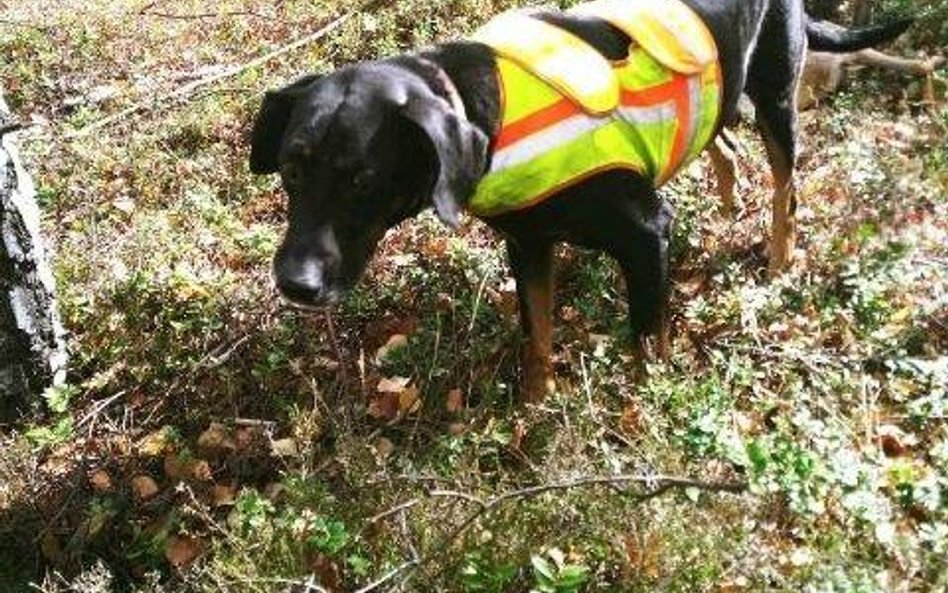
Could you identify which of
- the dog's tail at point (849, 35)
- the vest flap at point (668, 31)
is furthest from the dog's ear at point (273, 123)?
the dog's tail at point (849, 35)

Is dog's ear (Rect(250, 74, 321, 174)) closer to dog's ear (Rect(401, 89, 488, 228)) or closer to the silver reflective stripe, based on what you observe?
dog's ear (Rect(401, 89, 488, 228))

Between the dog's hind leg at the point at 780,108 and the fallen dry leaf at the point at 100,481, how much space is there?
8.98ft

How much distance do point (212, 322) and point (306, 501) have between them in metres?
1.45

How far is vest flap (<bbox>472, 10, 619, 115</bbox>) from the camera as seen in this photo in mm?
3414

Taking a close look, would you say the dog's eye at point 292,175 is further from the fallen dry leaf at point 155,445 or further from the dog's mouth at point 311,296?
the fallen dry leaf at point 155,445

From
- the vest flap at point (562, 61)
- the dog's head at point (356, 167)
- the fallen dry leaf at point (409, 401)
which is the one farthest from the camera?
the fallen dry leaf at point (409, 401)

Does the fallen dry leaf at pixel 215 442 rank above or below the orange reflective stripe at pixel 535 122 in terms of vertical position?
below

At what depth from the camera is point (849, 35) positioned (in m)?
4.73

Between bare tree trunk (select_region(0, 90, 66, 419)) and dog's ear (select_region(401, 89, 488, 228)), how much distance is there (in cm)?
170

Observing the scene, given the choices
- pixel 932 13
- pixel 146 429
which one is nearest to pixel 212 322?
pixel 146 429

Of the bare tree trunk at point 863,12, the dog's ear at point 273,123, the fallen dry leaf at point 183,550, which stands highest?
the dog's ear at point 273,123

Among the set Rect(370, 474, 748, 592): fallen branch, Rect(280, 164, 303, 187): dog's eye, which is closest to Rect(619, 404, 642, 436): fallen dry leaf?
Rect(370, 474, 748, 592): fallen branch

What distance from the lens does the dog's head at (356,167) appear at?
3010mm

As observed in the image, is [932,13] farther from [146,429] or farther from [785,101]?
[146,429]
